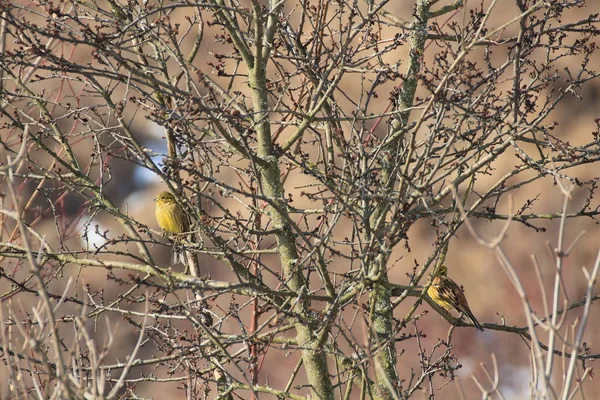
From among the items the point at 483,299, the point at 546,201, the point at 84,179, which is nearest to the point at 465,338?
the point at 483,299

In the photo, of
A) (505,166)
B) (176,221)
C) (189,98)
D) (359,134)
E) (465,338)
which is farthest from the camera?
(505,166)

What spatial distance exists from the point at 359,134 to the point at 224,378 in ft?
8.91

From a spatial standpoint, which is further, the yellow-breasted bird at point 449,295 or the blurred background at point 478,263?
the blurred background at point 478,263

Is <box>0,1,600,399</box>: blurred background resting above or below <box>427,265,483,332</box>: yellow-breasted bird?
above

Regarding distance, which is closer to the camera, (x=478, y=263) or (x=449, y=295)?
(x=449, y=295)

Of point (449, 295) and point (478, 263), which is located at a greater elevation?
point (478, 263)

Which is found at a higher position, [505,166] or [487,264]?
[505,166]

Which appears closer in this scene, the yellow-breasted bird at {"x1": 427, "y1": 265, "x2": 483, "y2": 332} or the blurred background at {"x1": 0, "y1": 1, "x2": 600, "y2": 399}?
the yellow-breasted bird at {"x1": 427, "y1": 265, "x2": 483, "y2": 332}

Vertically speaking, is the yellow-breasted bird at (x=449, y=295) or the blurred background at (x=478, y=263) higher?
the blurred background at (x=478, y=263)

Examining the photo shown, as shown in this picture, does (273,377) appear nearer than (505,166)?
Yes

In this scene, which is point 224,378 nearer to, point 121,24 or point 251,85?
point 251,85

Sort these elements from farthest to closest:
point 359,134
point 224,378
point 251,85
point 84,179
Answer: point 224,378
point 84,179
point 251,85
point 359,134

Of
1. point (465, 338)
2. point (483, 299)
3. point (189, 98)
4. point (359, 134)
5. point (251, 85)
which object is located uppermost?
point (483, 299)

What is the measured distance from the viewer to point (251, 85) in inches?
197
